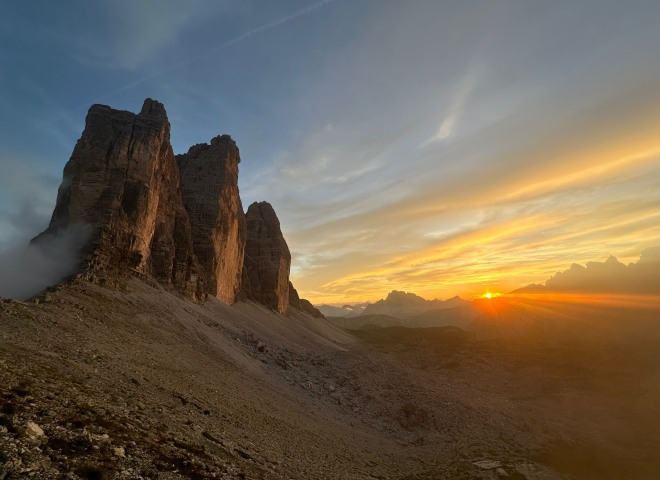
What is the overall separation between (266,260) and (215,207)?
3705 centimetres

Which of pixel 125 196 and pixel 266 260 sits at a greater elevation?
pixel 266 260

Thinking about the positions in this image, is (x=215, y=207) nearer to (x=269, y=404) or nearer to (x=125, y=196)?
(x=125, y=196)

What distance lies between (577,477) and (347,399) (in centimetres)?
2046

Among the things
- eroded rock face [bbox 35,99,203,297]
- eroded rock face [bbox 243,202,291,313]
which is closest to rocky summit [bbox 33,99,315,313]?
eroded rock face [bbox 35,99,203,297]

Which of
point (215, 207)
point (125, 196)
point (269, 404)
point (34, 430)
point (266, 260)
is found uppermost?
point (215, 207)

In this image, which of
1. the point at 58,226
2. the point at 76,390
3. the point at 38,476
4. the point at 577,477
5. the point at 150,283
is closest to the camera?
the point at 38,476

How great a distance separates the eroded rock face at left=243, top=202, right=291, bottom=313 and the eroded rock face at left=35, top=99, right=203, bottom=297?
4080 centimetres

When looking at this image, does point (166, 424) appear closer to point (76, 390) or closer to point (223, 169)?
point (76, 390)

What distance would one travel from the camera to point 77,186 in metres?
44.5

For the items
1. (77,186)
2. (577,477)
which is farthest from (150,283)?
(577,477)

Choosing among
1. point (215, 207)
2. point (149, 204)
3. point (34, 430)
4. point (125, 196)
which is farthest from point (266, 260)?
point (34, 430)

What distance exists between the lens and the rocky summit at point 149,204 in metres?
42.8

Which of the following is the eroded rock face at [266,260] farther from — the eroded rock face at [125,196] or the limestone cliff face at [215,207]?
the eroded rock face at [125,196]

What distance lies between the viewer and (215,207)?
72688mm
